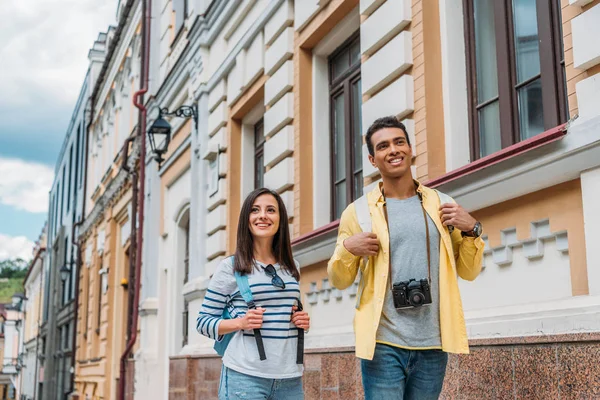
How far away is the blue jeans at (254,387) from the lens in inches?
146

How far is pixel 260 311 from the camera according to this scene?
3.74 m

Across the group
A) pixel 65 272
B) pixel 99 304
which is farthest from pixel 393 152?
pixel 65 272

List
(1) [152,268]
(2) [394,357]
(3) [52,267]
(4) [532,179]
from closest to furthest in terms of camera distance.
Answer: (2) [394,357]
(4) [532,179]
(1) [152,268]
(3) [52,267]

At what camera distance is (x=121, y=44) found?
2253cm

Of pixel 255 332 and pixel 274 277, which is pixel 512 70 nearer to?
pixel 274 277

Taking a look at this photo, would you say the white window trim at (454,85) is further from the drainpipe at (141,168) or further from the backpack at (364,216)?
the drainpipe at (141,168)

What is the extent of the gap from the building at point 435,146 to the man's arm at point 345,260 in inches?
48.8

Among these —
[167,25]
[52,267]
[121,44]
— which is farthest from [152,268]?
[52,267]

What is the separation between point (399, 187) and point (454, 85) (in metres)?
2.84

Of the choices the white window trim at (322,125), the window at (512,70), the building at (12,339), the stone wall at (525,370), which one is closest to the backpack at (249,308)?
the stone wall at (525,370)

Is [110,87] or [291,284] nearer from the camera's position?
[291,284]

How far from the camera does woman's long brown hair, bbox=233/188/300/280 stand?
3.91 meters

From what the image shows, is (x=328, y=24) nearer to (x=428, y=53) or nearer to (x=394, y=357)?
(x=428, y=53)

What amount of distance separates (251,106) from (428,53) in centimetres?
495
